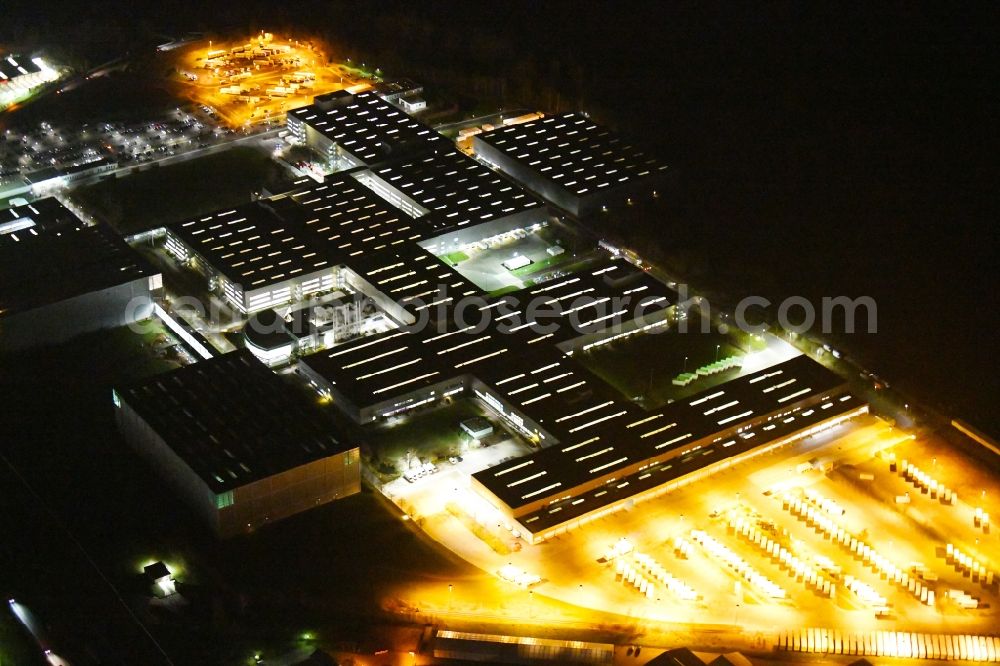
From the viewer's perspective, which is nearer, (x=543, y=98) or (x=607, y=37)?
(x=543, y=98)

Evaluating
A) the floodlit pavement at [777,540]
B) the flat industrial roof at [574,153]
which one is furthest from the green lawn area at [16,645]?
the flat industrial roof at [574,153]

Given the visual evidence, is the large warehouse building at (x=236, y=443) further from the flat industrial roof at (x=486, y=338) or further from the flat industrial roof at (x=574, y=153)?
the flat industrial roof at (x=574, y=153)

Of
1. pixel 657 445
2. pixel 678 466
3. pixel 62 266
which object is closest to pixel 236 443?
pixel 657 445

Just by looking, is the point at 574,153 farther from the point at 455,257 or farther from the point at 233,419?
the point at 233,419

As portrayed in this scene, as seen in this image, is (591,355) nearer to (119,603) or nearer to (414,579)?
(414,579)

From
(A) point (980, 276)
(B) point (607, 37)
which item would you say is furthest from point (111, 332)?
(B) point (607, 37)

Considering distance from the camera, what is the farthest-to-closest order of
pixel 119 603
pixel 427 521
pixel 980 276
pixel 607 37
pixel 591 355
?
pixel 607 37 < pixel 980 276 < pixel 591 355 < pixel 427 521 < pixel 119 603
